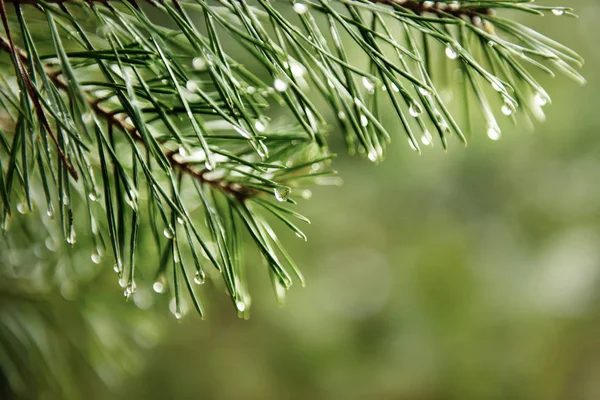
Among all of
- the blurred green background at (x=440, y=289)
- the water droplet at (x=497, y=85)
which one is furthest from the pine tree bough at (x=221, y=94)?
the blurred green background at (x=440, y=289)

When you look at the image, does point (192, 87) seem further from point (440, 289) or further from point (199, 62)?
point (440, 289)

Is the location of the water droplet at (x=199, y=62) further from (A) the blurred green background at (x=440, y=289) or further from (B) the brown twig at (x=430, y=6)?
(A) the blurred green background at (x=440, y=289)

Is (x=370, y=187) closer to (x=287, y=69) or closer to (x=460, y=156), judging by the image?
(x=460, y=156)

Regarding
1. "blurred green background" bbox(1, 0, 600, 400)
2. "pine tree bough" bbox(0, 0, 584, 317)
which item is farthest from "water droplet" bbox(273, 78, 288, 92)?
"blurred green background" bbox(1, 0, 600, 400)

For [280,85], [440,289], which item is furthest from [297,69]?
[440,289]

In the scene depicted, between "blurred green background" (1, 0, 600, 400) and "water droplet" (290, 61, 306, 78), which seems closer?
"water droplet" (290, 61, 306, 78)

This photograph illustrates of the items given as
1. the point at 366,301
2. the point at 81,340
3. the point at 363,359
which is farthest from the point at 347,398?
the point at 81,340

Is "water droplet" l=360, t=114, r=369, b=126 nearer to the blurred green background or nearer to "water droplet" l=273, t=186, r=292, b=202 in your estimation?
"water droplet" l=273, t=186, r=292, b=202

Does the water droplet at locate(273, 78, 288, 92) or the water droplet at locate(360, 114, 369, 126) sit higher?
the water droplet at locate(273, 78, 288, 92)

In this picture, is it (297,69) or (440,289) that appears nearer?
(297,69)
